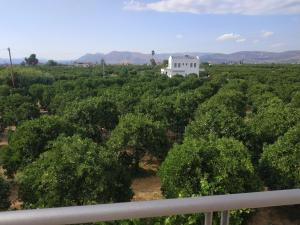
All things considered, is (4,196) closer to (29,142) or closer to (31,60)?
(29,142)

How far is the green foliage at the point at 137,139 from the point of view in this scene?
17.7m

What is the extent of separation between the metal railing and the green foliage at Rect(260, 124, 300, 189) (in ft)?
38.1

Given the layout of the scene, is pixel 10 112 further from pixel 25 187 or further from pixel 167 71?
pixel 167 71

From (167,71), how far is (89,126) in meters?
63.4

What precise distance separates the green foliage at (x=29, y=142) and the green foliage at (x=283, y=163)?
8514 millimetres

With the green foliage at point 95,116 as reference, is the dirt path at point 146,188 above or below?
below

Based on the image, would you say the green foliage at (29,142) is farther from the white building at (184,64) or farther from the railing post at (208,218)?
the white building at (184,64)

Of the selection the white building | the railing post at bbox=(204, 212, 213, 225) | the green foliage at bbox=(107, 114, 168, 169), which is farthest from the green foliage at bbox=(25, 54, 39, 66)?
the railing post at bbox=(204, 212, 213, 225)

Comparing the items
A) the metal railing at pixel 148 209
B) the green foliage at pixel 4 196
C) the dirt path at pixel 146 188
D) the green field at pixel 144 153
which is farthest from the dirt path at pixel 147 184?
the metal railing at pixel 148 209

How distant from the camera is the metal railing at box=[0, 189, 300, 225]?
184 cm

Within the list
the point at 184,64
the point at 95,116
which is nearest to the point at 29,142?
the point at 95,116

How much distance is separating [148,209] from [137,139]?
1583 cm

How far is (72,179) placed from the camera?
36.2 ft

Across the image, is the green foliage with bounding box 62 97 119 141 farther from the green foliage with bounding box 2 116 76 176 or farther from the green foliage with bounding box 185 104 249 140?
the green foliage with bounding box 185 104 249 140
